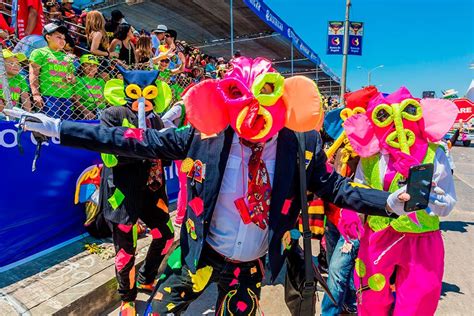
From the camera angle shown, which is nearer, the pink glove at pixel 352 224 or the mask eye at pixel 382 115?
the mask eye at pixel 382 115

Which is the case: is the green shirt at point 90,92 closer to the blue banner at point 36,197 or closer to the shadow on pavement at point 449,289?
the blue banner at point 36,197

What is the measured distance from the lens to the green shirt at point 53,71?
347 centimetres

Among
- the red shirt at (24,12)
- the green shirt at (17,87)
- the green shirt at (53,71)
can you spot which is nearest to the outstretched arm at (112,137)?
the green shirt at (17,87)

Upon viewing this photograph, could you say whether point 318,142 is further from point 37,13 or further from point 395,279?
point 37,13

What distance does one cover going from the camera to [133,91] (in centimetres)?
268

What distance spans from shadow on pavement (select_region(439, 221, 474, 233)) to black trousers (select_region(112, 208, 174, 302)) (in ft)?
14.7

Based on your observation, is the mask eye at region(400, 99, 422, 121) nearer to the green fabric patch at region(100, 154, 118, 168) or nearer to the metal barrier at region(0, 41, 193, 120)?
the green fabric patch at region(100, 154, 118, 168)

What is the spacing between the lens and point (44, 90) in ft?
11.6

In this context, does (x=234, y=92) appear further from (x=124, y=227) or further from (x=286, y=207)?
(x=124, y=227)

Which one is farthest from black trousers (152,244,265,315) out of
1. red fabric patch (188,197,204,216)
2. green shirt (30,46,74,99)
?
green shirt (30,46,74,99)

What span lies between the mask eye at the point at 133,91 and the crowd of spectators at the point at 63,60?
3.55 ft

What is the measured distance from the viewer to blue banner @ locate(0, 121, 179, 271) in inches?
112

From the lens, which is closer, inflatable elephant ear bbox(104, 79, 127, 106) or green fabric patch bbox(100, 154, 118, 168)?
green fabric patch bbox(100, 154, 118, 168)

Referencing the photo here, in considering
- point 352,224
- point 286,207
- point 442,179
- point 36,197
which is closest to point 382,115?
point 442,179
